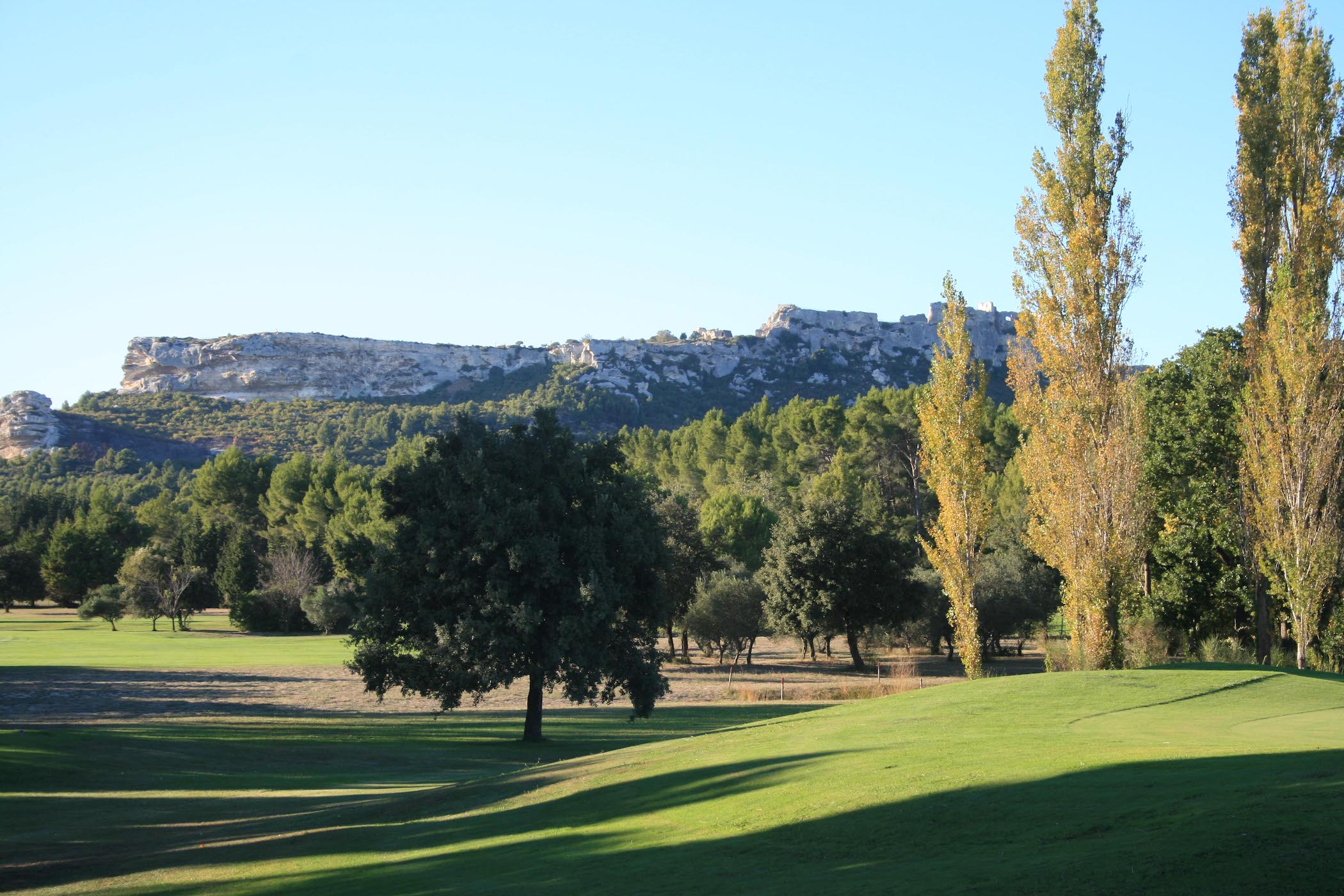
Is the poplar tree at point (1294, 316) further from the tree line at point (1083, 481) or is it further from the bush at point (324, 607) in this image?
the bush at point (324, 607)

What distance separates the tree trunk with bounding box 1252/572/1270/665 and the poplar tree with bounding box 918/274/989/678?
9.54m

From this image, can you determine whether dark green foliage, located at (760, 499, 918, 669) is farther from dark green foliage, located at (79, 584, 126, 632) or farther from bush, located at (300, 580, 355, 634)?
dark green foliage, located at (79, 584, 126, 632)

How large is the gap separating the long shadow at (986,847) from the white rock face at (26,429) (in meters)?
186

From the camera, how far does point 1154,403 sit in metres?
41.2

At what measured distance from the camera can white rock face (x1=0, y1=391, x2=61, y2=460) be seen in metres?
172

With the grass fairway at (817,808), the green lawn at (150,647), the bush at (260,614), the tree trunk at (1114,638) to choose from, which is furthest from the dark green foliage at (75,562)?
the tree trunk at (1114,638)

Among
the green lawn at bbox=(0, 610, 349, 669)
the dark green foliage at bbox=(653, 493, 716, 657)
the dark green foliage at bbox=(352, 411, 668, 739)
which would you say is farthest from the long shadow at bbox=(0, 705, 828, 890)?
the dark green foliage at bbox=(653, 493, 716, 657)

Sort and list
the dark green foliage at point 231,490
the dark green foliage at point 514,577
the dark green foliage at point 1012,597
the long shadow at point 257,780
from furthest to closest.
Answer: the dark green foliage at point 231,490 < the dark green foliage at point 1012,597 < the dark green foliage at point 514,577 < the long shadow at point 257,780

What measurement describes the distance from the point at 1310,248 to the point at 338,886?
33926 millimetres

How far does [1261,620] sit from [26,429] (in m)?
190

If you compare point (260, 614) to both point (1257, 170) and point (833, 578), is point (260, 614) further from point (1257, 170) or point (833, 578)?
point (1257, 170)

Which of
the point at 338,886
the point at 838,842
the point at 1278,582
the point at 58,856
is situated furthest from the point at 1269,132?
the point at 58,856

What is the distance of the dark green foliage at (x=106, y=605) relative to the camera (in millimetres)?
86688

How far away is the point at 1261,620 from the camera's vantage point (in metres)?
35.3
